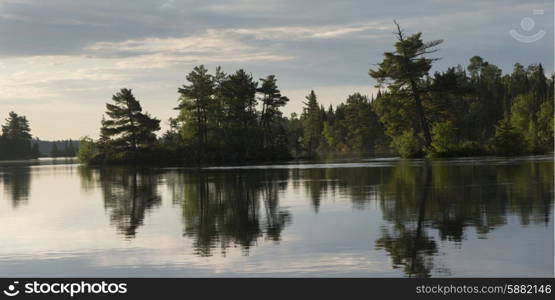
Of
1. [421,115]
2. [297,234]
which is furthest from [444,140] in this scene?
[297,234]

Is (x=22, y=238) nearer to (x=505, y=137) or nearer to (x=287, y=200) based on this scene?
(x=287, y=200)

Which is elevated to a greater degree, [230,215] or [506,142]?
[506,142]

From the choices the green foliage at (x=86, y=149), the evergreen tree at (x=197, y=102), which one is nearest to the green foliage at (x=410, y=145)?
the evergreen tree at (x=197, y=102)

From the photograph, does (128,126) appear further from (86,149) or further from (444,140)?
(444,140)

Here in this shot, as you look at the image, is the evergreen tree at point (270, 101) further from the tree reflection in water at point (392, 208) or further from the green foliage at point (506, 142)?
the tree reflection in water at point (392, 208)

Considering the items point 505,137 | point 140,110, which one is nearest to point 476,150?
point 505,137

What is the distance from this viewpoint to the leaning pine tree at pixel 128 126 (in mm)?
113188

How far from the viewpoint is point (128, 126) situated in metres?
114

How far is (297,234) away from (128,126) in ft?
322

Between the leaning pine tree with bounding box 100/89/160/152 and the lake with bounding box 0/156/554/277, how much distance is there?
8023 centimetres

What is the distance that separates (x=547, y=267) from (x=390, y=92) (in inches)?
2893

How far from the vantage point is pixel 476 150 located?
257 ft

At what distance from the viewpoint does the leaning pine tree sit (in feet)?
371

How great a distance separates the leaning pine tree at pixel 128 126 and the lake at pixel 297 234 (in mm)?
80228
